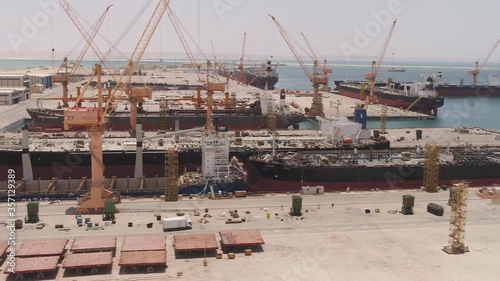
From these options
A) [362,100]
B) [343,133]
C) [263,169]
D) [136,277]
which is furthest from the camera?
[362,100]

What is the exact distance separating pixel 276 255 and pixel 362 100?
357ft

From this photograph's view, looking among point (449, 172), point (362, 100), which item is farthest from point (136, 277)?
point (362, 100)

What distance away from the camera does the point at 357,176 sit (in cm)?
5212

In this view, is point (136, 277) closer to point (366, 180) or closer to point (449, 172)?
point (366, 180)

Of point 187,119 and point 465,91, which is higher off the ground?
point 465,91

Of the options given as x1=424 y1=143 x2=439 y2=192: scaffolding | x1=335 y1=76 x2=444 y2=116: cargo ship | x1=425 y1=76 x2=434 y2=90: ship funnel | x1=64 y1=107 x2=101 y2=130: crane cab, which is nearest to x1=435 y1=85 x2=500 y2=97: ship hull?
x1=335 y1=76 x2=444 y2=116: cargo ship

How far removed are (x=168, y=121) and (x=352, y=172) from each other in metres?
43.7

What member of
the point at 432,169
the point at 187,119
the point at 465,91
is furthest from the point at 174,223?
the point at 465,91

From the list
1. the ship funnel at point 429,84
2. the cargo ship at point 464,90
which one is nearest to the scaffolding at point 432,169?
the ship funnel at point 429,84

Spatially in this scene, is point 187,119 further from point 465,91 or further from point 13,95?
point 465,91

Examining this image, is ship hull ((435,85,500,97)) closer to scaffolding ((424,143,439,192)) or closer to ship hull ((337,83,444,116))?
ship hull ((337,83,444,116))

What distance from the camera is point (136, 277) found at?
1147 inches

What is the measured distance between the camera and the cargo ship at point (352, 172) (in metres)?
51.3

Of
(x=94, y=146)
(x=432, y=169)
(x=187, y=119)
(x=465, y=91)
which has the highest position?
(x=465, y=91)
